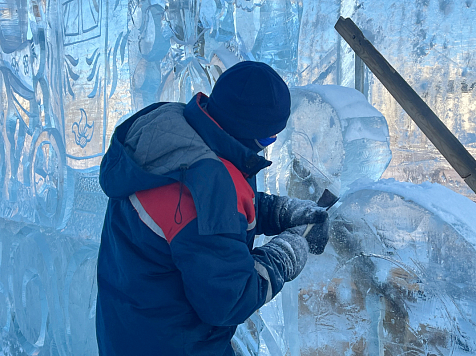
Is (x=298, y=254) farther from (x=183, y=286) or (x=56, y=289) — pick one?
(x=56, y=289)

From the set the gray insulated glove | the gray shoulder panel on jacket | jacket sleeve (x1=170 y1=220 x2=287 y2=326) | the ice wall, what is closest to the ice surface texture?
the ice wall

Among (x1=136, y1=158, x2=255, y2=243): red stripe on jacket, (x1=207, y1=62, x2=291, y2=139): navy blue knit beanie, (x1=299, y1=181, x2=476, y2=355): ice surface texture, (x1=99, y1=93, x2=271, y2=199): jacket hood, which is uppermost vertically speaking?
(x1=207, y1=62, x2=291, y2=139): navy blue knit beanie

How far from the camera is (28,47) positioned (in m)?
2.81

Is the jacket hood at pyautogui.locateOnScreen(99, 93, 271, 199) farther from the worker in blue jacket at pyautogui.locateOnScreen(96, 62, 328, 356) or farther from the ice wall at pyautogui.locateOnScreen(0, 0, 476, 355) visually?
the ice wall at pyautogui.locateOnScreen(0, 0, 476, 355)

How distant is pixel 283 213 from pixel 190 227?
0.54 metres

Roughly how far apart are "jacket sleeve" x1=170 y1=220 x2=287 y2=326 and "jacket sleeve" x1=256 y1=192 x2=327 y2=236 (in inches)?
14.9

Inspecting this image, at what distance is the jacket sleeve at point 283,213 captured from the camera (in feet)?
4.73

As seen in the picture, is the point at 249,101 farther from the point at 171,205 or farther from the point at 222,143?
the point at 171,205

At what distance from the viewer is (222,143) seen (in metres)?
1.17

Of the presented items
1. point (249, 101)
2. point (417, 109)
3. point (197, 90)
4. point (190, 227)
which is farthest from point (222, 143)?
point (197, 90)

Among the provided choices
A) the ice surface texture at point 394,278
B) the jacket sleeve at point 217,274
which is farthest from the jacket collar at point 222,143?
the ice surface texture at point 394,278

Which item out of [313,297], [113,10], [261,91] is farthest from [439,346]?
[113,10]

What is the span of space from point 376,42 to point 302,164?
0.65 meters

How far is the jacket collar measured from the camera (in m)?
1.17
